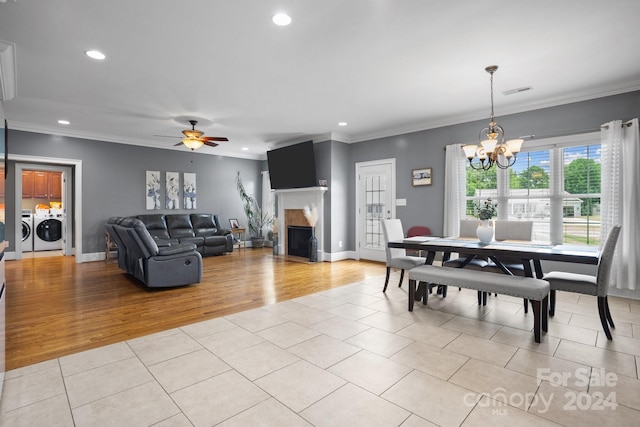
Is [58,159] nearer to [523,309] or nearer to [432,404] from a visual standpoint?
[432,404]

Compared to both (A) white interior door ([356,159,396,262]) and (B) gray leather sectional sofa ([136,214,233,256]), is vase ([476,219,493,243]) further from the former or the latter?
(B) gray leather sectional sofa ([136,214,233,256])

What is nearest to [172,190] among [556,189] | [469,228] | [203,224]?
[203,224]

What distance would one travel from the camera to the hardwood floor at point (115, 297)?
2.88 m

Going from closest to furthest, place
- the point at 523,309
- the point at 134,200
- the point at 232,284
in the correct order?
1. the point at 523,309
2. the point at 232,284
3. the point at 134,200

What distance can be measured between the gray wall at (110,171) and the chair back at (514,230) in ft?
22.4

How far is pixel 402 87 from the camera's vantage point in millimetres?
4262

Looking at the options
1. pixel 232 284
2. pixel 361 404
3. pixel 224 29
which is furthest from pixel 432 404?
pixel 232 284

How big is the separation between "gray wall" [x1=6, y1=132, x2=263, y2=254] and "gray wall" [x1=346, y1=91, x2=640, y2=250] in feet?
12.8

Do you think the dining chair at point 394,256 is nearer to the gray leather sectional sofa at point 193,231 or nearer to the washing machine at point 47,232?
the gray leather sectional sofa at point 193,231

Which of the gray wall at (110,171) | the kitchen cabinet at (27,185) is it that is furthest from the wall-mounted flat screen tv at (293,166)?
the kitchen cabinet at (27,185)

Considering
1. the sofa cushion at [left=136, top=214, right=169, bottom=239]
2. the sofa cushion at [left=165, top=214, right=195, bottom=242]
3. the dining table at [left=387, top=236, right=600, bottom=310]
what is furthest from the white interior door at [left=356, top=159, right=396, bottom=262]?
the sofa cushion at [left=136, top=214, right=169, bottom=239]

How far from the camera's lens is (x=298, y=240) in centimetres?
759

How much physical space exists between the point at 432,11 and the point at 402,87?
5.48 ft

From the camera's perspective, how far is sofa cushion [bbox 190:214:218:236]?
26.0 feet
